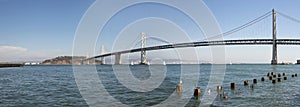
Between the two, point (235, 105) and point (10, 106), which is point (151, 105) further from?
point (10, 106)

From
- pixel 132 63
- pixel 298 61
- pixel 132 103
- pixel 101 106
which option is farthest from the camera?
pixel 132 63

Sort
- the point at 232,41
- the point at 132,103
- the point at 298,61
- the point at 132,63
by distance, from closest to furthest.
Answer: the point at 132,103 → the point at 232,41 → the point at 298,61 → the point at 132,63

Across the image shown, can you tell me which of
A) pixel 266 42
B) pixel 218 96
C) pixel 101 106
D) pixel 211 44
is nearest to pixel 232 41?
pixel 211 44

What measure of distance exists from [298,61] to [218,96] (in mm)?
154140

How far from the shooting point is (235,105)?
18375 millimetres

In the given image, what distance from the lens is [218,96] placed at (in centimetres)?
2234

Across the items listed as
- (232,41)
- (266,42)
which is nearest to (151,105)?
(232,41)

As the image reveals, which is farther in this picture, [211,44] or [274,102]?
[211,44]

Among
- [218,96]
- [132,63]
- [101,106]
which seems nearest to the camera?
[101,106]

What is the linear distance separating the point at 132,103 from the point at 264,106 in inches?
333

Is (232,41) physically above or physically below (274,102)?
above

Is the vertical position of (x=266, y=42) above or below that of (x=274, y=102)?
above

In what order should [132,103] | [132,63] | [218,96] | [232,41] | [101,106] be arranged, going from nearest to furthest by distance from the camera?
1. [101,106]
2. [132,103]
3. [218,96]
4. [232,41]
5. [132,63]

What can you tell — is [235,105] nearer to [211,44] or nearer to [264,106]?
[264,106]
